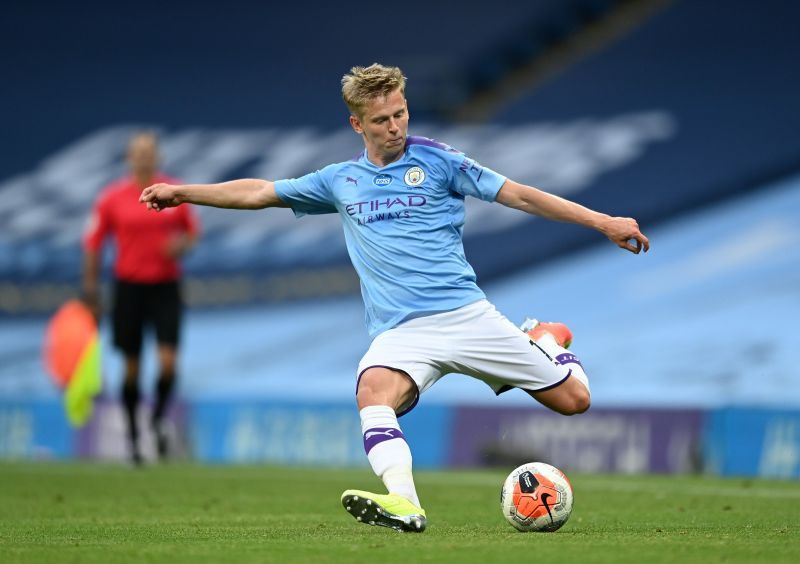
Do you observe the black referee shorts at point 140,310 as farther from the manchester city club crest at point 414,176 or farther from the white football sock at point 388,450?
the white football sock at point 388,450

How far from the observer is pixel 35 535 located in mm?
6355

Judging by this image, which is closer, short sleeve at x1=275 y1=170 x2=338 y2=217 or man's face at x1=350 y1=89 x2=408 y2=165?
man's face at x1=350 y1=89 x2=408 y2=165

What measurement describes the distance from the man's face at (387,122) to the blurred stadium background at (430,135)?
806cm

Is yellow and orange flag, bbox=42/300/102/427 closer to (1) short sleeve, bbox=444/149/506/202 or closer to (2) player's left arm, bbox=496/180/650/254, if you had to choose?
(1) short sleeve, bbox=444/149/506/202

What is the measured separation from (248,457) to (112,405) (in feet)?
4.93

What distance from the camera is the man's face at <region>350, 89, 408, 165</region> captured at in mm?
6328

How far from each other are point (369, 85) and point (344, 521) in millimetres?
2054

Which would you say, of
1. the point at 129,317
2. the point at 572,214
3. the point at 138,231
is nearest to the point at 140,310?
the point at 129,317

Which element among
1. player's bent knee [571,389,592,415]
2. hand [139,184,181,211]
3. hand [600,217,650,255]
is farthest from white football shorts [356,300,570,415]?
hand [139,184,181,211]

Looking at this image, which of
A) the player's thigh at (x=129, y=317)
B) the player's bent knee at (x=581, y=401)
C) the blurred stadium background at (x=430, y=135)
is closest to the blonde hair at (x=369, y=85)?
the player's bent knee at (x=581, y=401)

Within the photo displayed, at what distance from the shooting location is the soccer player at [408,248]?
20.7 ft

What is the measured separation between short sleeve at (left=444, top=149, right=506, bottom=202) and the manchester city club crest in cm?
13

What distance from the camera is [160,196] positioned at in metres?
6.50

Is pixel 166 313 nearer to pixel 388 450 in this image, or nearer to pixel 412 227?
pixel 412 227
